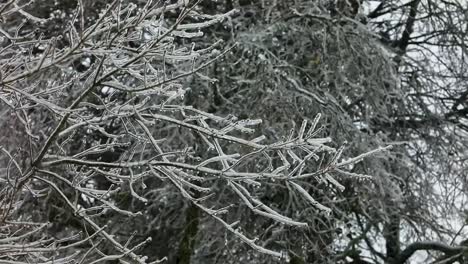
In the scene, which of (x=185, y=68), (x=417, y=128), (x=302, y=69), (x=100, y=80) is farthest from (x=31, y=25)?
(x=100, y=80)

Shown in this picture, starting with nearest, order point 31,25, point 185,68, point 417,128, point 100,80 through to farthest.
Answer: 1. point 100,80
2. point 185,68
3. point 31,25
4. point 417,128

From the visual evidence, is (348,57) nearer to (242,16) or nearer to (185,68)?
(242,16)

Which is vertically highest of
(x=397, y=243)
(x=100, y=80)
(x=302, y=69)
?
(x=100, y=80)

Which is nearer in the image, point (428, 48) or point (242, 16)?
point (242, 16)

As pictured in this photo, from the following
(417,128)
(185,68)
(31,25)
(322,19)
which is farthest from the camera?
(417,128)

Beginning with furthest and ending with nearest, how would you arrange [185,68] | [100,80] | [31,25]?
[31,25], [185,68], [100,80]

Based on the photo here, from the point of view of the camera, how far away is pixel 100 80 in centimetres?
288

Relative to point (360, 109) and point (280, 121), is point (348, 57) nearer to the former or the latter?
point (360, 109)

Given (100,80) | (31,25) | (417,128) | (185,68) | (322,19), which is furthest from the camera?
(417,128)

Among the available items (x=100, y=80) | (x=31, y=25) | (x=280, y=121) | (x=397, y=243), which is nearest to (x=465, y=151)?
(x=397, y=243)

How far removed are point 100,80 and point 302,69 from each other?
408cm

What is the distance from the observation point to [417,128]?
7.87 metres

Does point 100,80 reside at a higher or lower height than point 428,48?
higher

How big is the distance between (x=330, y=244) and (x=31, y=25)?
364cm
